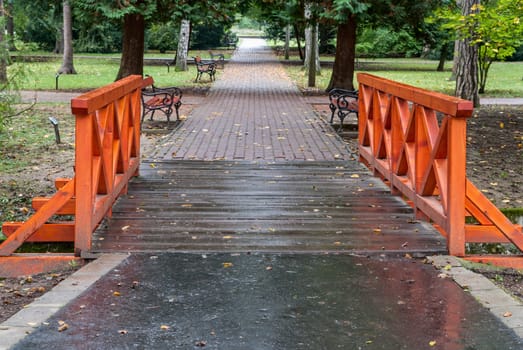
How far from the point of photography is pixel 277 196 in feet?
29.3

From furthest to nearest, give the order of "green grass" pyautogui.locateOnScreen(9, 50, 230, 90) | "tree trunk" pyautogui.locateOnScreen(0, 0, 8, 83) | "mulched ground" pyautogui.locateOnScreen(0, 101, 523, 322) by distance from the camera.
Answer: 1. "green grass" pyautogui.locateOnScreen(9, 50, 230, 90)
2. "tree trunk" pyautogui.locateOnScreen(0, 0, 8, 83)
3. "mulched ground" pyautogui.locateOnScreen(0, 101, 523, 322)

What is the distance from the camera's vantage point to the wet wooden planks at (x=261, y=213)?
6.85m

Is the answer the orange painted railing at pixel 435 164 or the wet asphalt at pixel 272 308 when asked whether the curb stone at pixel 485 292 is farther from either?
the orange painted railing at pixel 435 164

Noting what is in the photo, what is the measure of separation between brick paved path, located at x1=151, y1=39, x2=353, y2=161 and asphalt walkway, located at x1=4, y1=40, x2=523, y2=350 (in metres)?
5.73

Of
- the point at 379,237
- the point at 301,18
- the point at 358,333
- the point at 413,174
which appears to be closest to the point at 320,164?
the point at 413,174

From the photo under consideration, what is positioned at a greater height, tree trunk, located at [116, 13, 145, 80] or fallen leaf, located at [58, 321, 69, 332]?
tree trunk, located at [116, 13, 145, 80]

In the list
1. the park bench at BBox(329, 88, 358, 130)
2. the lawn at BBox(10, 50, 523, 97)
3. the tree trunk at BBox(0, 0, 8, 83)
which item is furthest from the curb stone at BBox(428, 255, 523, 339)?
the lawn at BBox(10, 50, 523, 97)

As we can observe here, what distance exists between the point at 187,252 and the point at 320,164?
5.00 m

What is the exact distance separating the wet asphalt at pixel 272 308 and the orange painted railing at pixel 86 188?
626mm

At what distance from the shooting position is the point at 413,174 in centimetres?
783

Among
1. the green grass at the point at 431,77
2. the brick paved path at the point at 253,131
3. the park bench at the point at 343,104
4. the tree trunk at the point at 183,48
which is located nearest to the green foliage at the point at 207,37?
the green grass at the point at 431,77

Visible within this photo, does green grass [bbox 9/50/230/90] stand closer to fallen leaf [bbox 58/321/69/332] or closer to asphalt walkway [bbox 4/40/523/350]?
asphalt walkway [bbox 4/40/523/350]

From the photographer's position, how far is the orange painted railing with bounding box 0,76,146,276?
255 inches

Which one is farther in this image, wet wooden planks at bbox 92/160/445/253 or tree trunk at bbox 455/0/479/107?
tree trunk at bbox 455/0/479/107
